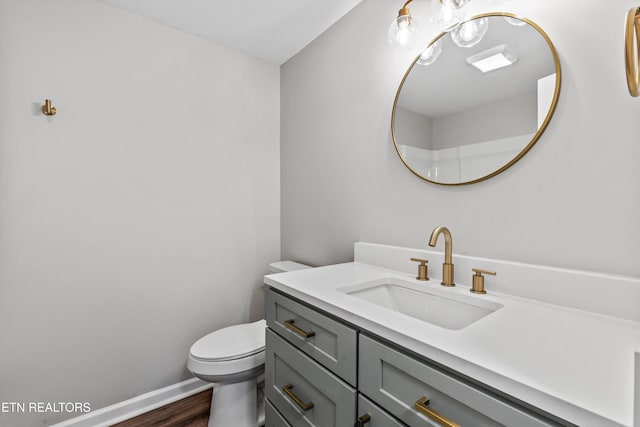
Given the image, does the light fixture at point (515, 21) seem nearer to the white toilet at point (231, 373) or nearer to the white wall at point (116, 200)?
the white wall at point (116, 200)

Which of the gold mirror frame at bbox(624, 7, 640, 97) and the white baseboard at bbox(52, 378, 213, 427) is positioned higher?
the gold mirror frame at bbox(624, 7, 640, 97)

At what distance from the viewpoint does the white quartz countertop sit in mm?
463

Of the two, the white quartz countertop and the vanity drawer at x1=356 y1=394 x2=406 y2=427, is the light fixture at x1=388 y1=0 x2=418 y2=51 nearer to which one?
the white quartz countertop

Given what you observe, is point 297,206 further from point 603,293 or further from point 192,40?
point 603,293

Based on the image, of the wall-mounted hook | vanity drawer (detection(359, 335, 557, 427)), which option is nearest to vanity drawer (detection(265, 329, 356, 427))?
vanity drawer (detection(359, 335, 557, 427))

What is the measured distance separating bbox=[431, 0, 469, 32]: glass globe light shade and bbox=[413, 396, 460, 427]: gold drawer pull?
1181 mm

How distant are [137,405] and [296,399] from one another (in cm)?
127

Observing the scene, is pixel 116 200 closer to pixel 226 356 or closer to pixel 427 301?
pixel 226 356

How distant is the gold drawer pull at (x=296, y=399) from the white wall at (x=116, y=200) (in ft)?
3.53

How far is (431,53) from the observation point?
1.25 meters

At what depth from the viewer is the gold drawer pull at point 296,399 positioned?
0.97 m

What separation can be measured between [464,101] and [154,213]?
1.74 meters

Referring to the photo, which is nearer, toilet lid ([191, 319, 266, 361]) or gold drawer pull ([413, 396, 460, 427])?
gold drawer pull ([413, 396, 460, 427])

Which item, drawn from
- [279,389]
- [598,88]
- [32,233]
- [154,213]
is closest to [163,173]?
[154,213]
